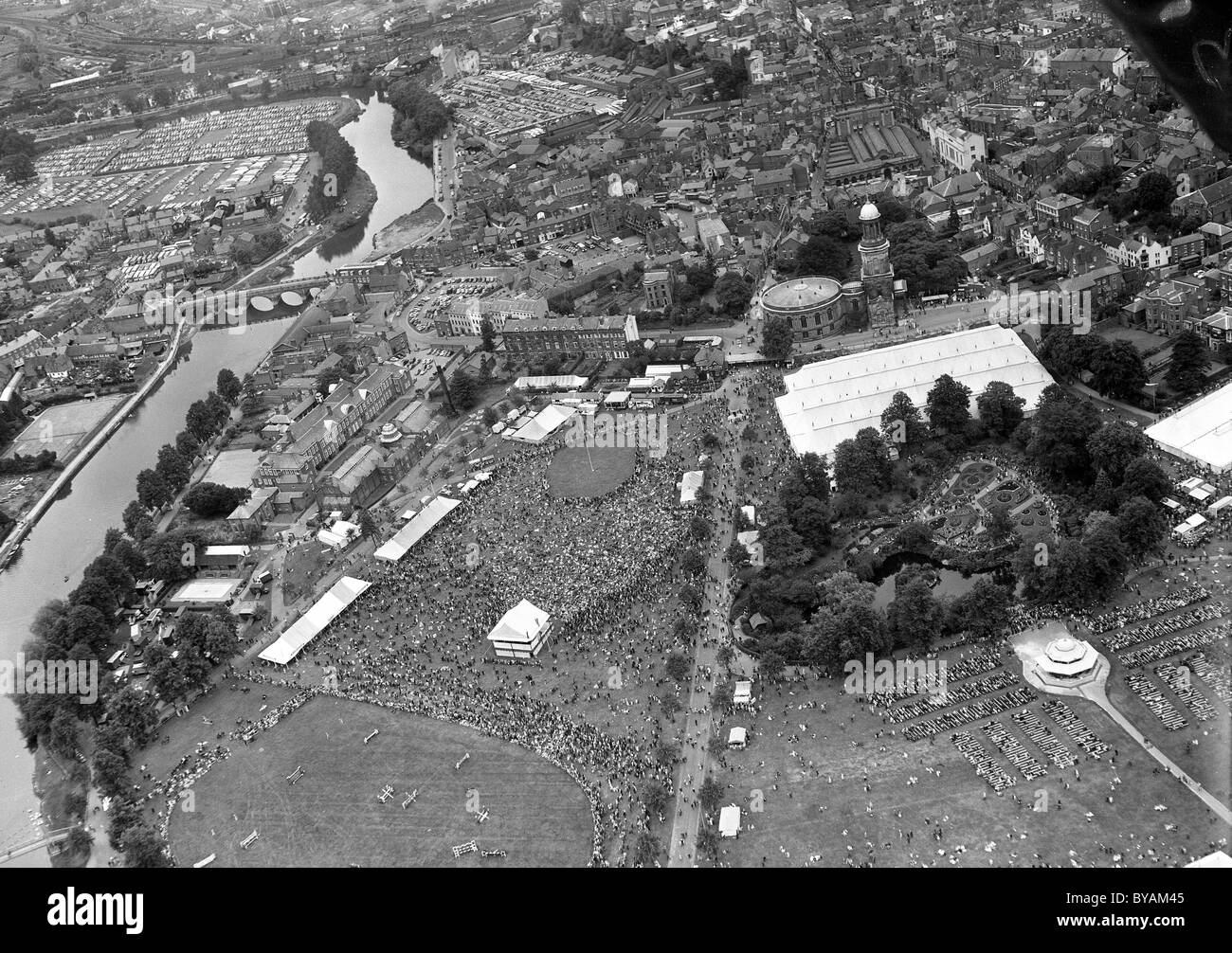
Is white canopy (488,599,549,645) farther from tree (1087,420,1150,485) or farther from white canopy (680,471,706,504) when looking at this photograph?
tree (1087,420,1150,485)

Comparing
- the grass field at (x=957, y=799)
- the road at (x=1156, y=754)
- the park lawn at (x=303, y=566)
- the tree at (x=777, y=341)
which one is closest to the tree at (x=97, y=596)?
the park lawn at (x=303, y=566)

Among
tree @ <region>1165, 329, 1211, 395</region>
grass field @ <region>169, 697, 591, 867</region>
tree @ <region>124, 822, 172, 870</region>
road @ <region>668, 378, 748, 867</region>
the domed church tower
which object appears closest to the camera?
road @ <region>668, 378, 748, 867</region>

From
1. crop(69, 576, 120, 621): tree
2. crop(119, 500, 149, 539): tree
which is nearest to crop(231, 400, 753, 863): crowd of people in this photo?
crop(69, 576, 120, 621): tree

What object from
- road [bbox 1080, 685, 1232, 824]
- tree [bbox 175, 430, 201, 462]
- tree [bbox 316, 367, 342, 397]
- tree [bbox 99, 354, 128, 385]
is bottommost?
tree [bbox 99, 354, 128, 385]

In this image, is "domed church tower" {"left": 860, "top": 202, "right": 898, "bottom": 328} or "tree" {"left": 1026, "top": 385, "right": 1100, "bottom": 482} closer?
"tree" {"left": 1026, "top": 385, "right": 1100, "bottom": 482}
